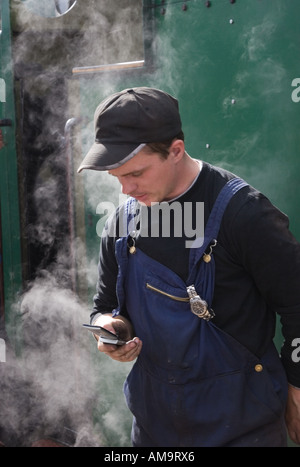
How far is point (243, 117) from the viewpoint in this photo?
2.82m

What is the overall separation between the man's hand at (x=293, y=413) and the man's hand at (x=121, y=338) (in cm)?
60

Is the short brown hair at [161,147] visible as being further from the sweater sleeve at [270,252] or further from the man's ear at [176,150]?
the sweater sleeve at [270,252]

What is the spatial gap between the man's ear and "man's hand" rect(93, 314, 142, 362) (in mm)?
691

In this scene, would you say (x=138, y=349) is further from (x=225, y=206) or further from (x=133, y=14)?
(x=133, y=14)

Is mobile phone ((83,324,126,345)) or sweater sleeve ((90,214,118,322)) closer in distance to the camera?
mobile phone ((83,324,126,345))

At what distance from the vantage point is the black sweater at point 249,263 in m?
1.88

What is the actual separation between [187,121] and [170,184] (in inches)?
44.0

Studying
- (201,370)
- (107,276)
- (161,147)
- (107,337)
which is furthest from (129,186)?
(201,370)

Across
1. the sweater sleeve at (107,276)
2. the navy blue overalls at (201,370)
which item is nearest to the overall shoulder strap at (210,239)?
the navy blue overalls at (201,370)

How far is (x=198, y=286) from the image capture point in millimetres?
2018

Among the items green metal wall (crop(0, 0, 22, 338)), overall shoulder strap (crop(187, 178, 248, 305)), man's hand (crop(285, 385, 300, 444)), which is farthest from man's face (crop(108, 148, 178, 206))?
green metal wall (crop(0, 0, 22, 338))

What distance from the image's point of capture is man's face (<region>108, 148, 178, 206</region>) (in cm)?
197

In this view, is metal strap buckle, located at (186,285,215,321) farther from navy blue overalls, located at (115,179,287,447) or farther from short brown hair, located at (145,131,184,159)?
short brown hair, located at (145,131,184,159)

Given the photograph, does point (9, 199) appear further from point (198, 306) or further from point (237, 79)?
point (198, 306)
